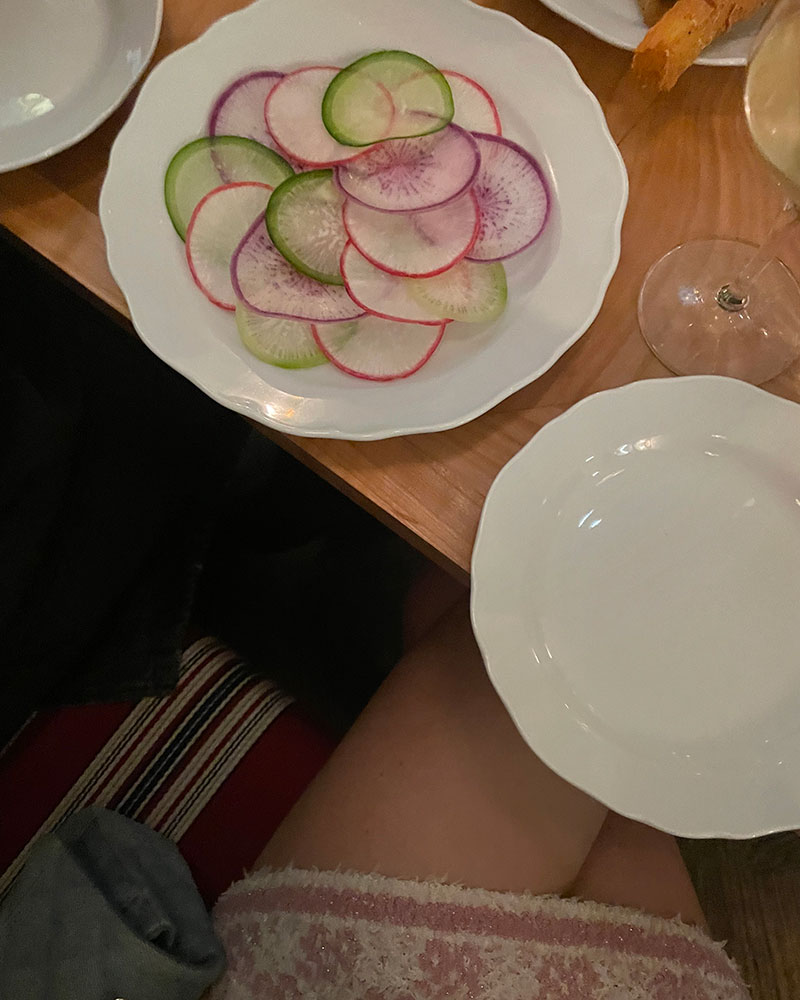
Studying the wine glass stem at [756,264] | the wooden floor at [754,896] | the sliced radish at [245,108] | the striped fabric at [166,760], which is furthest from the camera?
the wooden floor at [754,896]

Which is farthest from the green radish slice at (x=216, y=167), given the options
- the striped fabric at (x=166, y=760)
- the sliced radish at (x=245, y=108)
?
the striped fabric at (x=166, y=760)

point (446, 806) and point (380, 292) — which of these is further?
point (446, 806)

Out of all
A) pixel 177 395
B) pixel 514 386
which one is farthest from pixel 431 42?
pixel 177 395

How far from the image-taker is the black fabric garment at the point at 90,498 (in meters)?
0.60

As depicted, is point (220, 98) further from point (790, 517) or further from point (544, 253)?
point (790, 517)

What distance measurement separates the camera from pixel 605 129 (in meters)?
0.55

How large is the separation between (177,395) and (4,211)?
24cm

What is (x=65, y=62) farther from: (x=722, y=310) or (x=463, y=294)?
(x=722, y=310)

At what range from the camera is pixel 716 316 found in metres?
0.58

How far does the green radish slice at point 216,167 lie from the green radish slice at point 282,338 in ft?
0.34

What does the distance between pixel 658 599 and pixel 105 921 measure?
1.75 feet

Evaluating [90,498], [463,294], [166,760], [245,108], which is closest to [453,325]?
[463,294]

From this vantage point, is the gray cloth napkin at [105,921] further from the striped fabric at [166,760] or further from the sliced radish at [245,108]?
the sliced radish at [245,108]

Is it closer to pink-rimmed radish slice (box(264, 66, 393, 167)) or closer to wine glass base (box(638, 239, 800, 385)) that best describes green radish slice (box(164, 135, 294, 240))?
pink-rimmed radish slice (box(264, 66, 393, 167))
